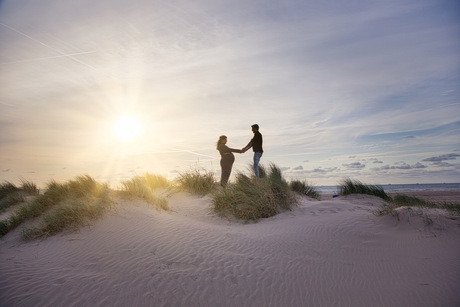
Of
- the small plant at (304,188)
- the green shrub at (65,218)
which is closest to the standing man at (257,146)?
the small plant at (304,188)

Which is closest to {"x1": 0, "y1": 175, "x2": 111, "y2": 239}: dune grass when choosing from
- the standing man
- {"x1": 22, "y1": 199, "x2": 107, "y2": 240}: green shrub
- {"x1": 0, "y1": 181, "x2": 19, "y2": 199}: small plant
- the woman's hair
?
{"x1": 22, "y1": 199, "x2": 107, "y2": 240}: green shrub

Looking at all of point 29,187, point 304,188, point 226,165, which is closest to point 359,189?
point 304,188

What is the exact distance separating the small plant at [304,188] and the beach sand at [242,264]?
252 inches

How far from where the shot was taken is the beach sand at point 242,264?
3.41 m

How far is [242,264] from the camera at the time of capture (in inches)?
168

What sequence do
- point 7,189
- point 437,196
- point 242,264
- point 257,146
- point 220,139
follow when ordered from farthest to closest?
point 437,196
point 7,189
point 220,139
point 257,146
point 242,264

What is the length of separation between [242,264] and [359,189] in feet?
32.8

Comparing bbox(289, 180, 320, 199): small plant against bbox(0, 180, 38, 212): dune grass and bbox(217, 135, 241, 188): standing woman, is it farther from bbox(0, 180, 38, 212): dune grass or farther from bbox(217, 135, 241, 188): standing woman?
bbox(0, 180, 38, 212): dune grass

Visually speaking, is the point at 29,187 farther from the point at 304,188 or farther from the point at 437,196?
the point at 437,196

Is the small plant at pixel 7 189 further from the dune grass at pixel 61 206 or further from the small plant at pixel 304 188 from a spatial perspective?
the small plant at pixel 304 188

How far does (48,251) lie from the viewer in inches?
190

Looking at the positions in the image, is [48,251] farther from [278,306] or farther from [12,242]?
[278,306]

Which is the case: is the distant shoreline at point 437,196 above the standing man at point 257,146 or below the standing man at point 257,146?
below

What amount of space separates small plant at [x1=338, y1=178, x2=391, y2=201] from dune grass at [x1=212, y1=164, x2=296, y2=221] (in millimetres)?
5145
